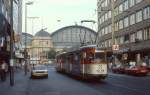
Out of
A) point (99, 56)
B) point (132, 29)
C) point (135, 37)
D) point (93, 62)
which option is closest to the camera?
point (93, 62)

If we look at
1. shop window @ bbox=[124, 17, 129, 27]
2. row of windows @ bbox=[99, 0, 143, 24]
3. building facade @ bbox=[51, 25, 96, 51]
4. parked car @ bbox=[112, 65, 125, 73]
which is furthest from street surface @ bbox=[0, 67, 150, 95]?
building facade @ bbox=[51, 25, 96, 51]

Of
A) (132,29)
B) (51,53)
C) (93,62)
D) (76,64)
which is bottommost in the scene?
(76,64)

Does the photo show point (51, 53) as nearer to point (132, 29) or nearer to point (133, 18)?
point (132, 29)

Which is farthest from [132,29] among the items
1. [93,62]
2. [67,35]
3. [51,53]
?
[67,35]

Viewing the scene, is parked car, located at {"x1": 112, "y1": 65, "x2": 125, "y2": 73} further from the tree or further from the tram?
the tree

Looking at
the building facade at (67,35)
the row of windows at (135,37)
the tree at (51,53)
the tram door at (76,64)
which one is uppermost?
the building facade at (67,35)

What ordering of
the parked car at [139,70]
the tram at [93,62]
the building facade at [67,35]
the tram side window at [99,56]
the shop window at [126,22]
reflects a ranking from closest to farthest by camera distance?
the tram at [93,62] → the tram side window at [99,56] → the parked car at [139,70] → the shop window at [126,22] → the building facade at [67,35]

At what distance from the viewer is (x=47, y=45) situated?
170m

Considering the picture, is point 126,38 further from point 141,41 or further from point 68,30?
point 68,30

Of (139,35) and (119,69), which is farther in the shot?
(139,35)

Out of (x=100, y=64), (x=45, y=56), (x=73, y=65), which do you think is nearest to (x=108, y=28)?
(x=73, y=65)

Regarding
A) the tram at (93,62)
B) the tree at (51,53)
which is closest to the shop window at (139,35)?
the tram at (93,62)

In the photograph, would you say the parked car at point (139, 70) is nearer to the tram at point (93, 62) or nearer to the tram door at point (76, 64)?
the tram door at point (76, 64)

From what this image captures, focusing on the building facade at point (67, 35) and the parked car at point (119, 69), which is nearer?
the parked car at point (119, 69)
